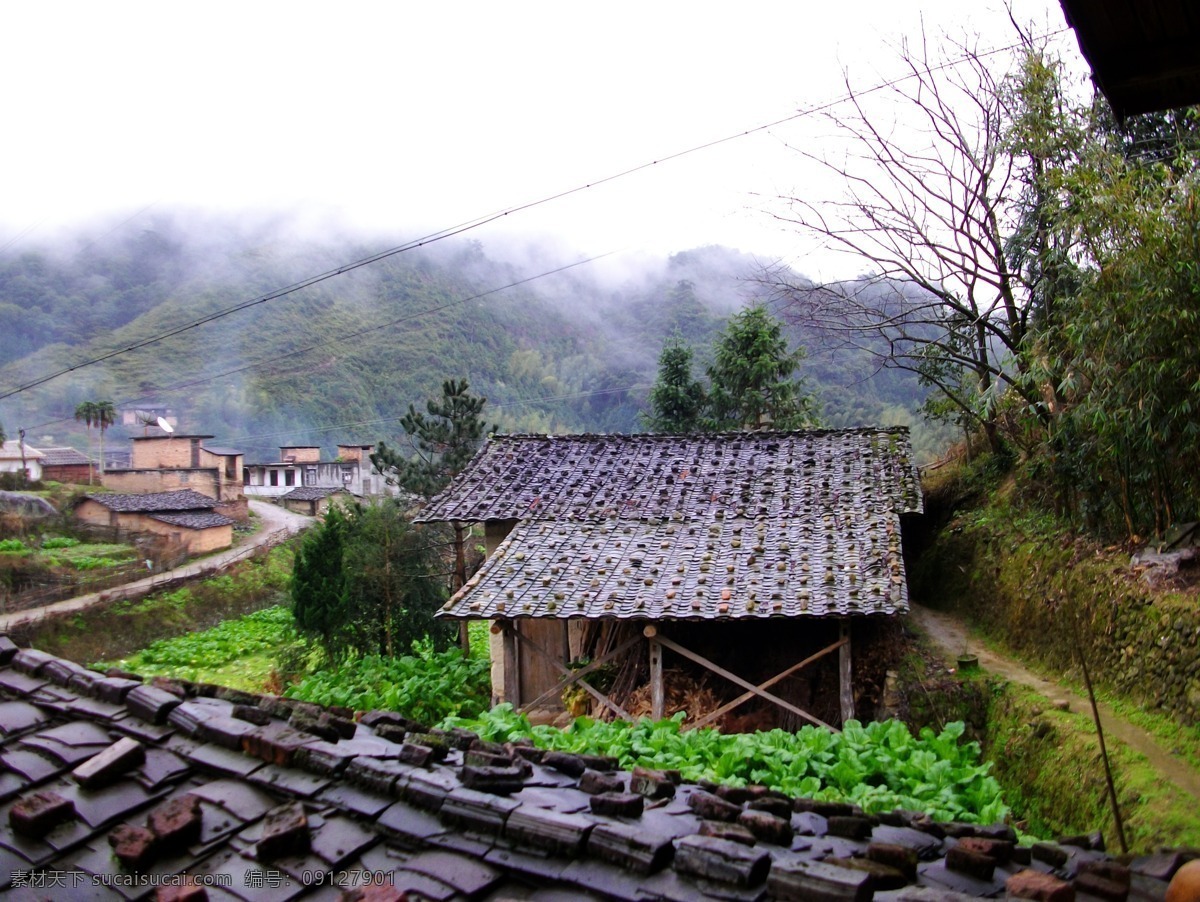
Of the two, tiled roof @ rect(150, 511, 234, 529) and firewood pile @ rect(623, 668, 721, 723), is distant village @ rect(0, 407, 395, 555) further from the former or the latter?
firewood pile @ rect(623, 668, 721, 723)

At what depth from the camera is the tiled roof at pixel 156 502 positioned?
103ft

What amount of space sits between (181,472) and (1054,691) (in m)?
36.8

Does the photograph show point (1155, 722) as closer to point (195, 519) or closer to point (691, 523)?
point (691, 523)

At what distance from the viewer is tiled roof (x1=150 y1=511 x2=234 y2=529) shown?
31.3 m

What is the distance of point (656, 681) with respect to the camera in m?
9.47

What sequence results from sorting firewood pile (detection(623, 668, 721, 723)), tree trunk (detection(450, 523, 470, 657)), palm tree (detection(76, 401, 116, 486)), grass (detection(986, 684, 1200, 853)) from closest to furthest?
grass (detection(986, 684, 1200, 853)), firewood pile (detection(623, 668, 721, 723)), tree trunk (detection(450, 523, 470, 657)), palm tree (detection(76, 401, 116, 486))

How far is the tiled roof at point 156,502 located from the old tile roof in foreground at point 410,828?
3327 cm

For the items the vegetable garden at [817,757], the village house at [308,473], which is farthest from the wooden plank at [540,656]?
the village house at [308,473]

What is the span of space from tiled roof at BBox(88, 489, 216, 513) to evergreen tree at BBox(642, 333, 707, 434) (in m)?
20.5

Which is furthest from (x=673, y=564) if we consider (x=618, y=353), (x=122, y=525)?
(x=618, y=353)

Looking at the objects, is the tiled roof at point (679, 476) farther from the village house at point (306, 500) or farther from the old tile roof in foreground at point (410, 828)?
the village house at point (306, 500)

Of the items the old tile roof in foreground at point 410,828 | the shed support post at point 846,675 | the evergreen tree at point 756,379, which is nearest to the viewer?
the old tile roof in foreground at point 410,828

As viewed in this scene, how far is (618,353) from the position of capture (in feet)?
246

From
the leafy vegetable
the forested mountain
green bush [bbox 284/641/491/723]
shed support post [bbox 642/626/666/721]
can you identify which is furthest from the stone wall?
the forested mountain
